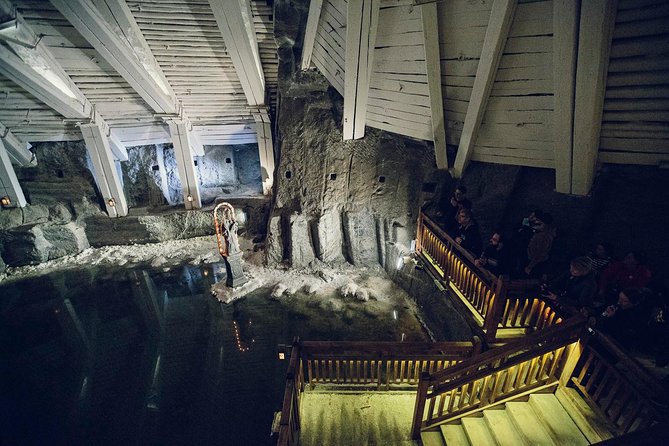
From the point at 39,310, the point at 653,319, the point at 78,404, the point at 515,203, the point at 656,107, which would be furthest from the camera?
the point at 39,310

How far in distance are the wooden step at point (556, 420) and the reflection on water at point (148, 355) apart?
3.23 meters

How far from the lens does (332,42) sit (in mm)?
6809

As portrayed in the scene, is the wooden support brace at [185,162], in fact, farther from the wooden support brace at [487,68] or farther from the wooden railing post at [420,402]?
the wooden railing post at [420,402]

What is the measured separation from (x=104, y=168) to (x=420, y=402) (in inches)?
539

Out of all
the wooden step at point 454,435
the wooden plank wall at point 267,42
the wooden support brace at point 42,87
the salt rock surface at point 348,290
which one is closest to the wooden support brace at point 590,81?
the wooden step at point 454,435

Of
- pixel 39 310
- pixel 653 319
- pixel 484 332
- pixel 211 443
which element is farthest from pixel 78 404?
pixel 653 319

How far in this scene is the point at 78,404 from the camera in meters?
→ 5.49

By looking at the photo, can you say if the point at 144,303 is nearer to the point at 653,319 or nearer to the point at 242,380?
the point at 242,380

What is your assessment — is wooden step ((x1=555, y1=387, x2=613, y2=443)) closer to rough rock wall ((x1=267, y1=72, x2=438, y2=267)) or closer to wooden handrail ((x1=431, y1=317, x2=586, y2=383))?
wooden handrail ((x1=431, y1=317, x2=586, y2=383))

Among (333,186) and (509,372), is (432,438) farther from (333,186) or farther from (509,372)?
(333,186)

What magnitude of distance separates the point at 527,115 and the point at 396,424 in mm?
5403

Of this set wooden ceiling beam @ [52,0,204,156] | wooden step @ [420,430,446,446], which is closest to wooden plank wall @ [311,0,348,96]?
wooden ceiling beam @ [52,0,204,156]

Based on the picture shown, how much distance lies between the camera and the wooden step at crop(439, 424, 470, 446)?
397cm

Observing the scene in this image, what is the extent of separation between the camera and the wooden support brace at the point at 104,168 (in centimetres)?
1066
